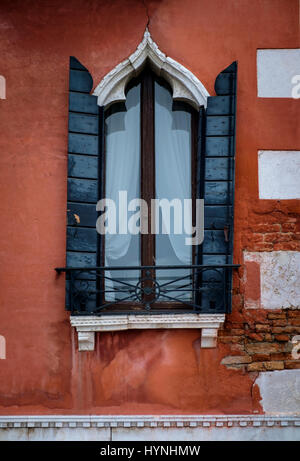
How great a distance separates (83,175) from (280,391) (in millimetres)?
2402

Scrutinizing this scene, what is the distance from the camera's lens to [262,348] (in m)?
4.61

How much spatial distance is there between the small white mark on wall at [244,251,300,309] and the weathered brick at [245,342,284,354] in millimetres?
313

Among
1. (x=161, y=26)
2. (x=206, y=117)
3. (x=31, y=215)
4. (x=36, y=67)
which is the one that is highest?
(x=161, y=26)

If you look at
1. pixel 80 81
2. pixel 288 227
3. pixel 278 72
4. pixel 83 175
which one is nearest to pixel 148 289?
pixel 83 175

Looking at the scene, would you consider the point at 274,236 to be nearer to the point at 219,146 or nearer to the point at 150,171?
the point at 219,146

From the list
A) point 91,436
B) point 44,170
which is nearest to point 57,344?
point 91,436

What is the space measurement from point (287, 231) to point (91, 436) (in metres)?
2.34

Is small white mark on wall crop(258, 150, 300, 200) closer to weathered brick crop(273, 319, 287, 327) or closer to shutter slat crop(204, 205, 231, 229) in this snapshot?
shutter slat crop(204, 205, 231, 229)

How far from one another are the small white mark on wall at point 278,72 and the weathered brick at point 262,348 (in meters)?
2.12

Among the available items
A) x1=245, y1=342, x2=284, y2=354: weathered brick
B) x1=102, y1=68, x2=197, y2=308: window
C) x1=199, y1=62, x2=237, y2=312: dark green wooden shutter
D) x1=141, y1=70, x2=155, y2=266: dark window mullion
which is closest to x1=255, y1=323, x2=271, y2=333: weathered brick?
x1=245, y1=342, x2=284, y2=354: weathered brick

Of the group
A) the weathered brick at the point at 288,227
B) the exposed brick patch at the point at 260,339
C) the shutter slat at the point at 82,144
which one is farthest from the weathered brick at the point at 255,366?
the shutter slat at the point at 82,144
